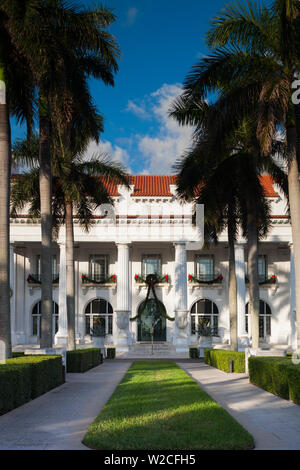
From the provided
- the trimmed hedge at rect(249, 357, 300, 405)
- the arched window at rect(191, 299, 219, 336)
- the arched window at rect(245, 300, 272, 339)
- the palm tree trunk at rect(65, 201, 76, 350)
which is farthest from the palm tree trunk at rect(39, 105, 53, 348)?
the arched window at rect(245, 300, 272, 339)

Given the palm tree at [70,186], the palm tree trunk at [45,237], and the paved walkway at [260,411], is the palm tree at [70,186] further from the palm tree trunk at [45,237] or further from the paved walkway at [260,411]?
the paved walkway at [260,411]

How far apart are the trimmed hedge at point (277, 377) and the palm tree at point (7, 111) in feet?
23.6

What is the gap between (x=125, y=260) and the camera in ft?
141

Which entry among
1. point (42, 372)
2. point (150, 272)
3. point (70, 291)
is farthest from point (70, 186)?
point (150, 272)

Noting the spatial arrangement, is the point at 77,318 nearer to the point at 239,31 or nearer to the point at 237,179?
the point at 237,179

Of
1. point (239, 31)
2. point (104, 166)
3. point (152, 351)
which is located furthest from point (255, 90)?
point (152, 351)

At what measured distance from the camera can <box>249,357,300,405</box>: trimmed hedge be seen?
1277 centimetres

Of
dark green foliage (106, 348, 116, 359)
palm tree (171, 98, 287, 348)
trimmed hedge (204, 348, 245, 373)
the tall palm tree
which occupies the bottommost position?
dark green foliage (106, 348, 116, 359)

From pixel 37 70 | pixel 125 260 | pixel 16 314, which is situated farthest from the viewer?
pixel 16 314

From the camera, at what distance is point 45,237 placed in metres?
19.0

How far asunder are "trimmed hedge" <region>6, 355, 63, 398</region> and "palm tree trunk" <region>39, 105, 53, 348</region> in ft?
6.18

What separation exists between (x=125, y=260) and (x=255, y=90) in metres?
26.8

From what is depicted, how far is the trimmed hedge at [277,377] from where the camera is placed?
12773 mm

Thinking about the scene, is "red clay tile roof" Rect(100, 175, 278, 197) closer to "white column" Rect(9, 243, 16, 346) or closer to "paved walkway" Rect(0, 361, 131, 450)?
"white column" Rect(9, 243, 16, 346)
